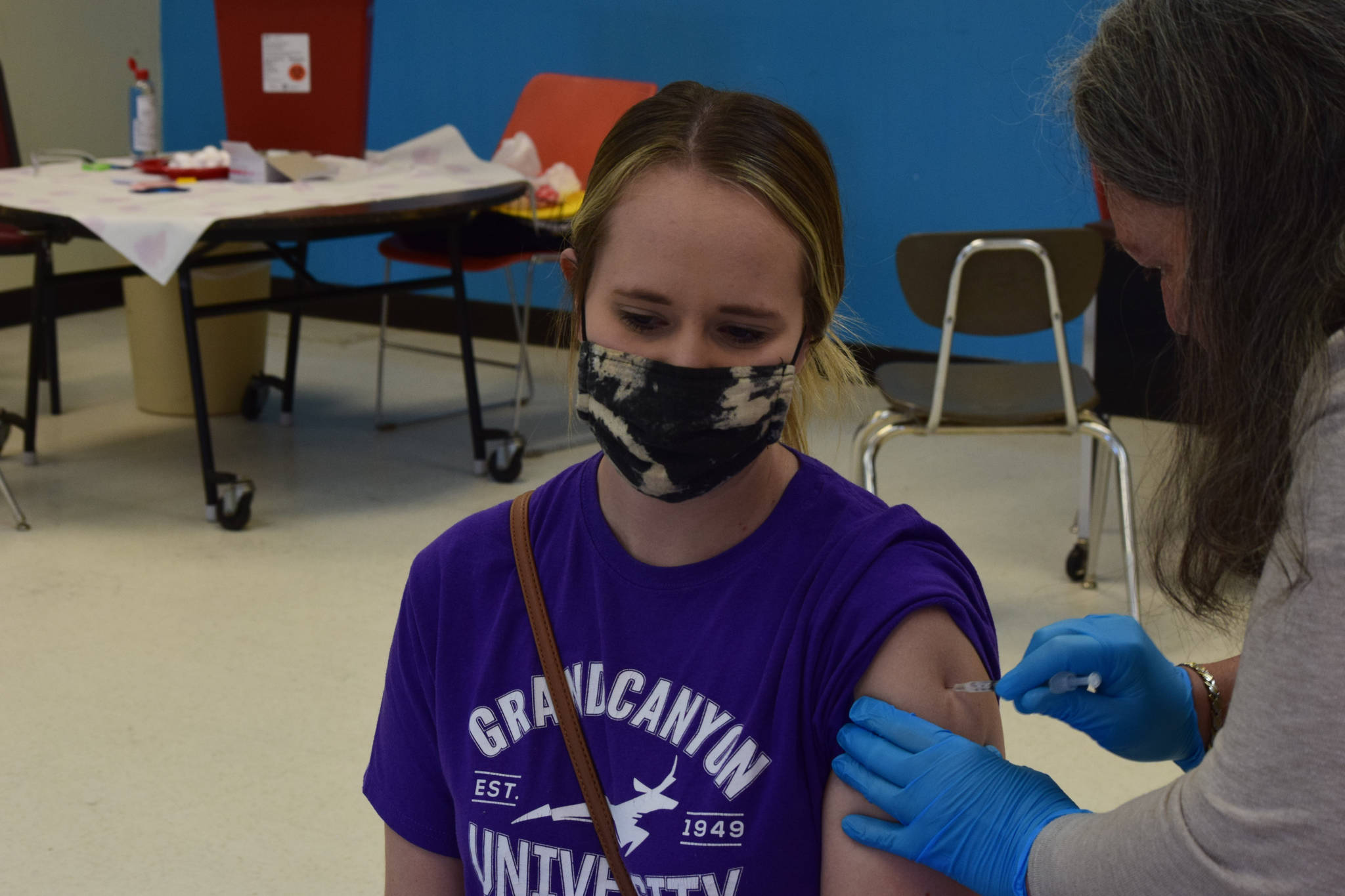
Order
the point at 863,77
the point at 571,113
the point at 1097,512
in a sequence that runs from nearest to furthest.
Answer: the point at 1097,512 → the point at 571,113 → the point at 863,77

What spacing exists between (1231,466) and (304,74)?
3.56m

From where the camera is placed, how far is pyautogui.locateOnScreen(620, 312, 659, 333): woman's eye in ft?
3.20

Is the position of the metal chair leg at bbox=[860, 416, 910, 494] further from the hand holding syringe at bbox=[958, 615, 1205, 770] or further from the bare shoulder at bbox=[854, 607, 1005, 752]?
the bare shoulder at bbox=[854, 607, 1005, 752]

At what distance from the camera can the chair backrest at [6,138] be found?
412 cm

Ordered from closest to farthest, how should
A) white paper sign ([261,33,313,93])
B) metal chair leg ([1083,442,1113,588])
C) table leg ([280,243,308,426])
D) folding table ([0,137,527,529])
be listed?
metal chair leg ([1083,442,1113,588])
folding table ([0,137,527,529])
white paper sign ([261,33,313,93])
table leg ([280,243,308,426])

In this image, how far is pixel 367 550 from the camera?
316 centimetres

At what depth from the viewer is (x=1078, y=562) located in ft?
9.86

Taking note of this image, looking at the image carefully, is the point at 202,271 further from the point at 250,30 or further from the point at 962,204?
the point at 962,204

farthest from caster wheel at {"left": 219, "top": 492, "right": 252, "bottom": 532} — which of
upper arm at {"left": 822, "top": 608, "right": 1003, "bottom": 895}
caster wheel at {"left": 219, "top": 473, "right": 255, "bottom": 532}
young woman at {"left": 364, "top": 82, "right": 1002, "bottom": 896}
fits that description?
upper arm at {"left": 822, "top": 608, "right": 1003, "bottom": 895}

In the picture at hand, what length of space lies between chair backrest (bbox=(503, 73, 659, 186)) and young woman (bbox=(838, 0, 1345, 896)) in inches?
139

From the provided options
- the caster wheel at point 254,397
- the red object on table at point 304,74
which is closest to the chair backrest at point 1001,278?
the red object on table at point 304,74

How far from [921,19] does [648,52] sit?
1055 millimetres

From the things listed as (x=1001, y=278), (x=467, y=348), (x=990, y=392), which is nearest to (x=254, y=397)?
(x=467, y=348)

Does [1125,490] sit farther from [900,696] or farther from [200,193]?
[200,193]
